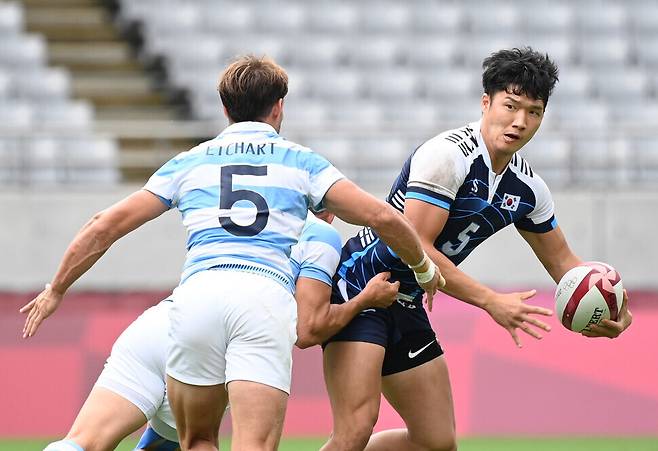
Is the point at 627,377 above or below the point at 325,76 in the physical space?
below

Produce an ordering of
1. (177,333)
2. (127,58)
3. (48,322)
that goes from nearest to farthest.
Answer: (177,333), (48,322), (127,58)

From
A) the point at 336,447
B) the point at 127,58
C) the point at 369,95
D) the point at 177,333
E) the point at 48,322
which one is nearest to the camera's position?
the point at 177,333

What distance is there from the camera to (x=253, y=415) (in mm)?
4555

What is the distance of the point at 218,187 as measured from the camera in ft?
15.3

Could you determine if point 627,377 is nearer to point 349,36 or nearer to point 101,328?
point 101,328

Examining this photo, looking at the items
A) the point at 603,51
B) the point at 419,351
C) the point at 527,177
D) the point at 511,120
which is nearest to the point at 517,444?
the point at 419,351

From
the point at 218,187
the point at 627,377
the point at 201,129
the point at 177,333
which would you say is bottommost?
the point at 627,377

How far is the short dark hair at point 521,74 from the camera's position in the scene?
542 cm

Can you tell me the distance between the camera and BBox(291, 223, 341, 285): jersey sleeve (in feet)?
18.3

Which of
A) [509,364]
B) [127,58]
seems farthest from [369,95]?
[509,364]

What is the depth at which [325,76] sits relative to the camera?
45.8ft

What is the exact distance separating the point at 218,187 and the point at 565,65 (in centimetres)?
1053

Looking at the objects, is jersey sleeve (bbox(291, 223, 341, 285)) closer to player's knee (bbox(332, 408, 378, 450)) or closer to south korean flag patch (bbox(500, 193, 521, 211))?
player's knee (bbox(332, 408, 378, 450))

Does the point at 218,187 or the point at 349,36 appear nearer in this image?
the point at 218,187
